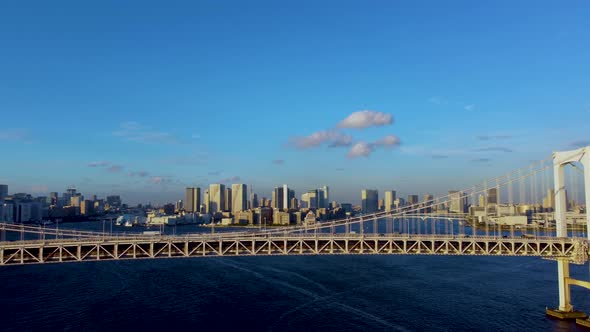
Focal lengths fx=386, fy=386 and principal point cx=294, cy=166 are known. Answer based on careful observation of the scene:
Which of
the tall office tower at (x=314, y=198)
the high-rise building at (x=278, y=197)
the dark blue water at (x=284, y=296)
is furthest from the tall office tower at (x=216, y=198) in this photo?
the dark blue water at (x=284, y=296)

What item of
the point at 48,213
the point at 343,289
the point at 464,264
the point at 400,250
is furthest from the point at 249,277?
the point at 48,213

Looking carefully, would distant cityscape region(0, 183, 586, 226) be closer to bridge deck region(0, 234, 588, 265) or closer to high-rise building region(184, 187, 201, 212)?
high-rise building region(184, 187, 201, 212)

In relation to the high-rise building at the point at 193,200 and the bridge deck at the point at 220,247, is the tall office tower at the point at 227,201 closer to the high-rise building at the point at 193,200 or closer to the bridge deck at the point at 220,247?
the high-rise building at the point at 193,200

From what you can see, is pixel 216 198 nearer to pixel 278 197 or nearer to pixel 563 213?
pixel 278 197

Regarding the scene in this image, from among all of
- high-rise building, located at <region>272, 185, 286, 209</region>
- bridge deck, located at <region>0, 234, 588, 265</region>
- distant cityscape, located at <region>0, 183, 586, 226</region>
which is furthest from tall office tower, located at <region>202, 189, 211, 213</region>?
bridge deck, located at <region>0, 234, 588, 265</region>

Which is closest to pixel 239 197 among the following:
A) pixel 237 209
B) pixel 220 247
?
pixel 237 209

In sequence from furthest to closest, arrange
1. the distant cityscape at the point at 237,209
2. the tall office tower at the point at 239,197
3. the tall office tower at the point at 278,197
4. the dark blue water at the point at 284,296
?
the tall office tower at the point at 278,197 → the tall office tower at the point at 239,197 → the distant cityscape at the point at 237,209 → the dark blue water at the point at 284,296

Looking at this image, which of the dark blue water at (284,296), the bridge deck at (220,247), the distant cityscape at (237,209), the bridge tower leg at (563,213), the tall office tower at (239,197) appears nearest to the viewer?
the bridge deck at (220,247)
